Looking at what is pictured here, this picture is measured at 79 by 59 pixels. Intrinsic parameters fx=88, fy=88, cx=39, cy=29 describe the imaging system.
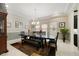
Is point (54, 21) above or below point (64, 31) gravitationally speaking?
above

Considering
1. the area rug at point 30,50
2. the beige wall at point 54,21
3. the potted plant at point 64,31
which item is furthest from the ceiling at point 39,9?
the area rug at point 30,50

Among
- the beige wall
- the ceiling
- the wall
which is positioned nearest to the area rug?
the wall

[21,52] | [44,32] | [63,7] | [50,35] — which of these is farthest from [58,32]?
[21,52]

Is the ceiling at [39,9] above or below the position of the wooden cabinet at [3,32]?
above

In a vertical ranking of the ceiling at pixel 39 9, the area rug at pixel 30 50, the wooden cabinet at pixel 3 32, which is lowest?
the area rug at pixel 30 50

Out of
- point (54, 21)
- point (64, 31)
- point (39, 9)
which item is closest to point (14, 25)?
point (39, 9)

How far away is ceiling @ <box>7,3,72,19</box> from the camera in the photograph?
1.83m

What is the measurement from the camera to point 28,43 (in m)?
1.92

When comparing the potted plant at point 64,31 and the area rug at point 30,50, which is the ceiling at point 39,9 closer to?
the potted plant at point 64,31

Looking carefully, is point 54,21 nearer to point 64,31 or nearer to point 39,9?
point 64,31

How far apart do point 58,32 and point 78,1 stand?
2.50 feet

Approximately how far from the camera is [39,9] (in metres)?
1.83

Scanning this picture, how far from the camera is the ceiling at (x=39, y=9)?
1.83 metres

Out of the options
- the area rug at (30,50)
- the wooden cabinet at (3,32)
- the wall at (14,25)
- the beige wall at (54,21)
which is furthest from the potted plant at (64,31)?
the wooden cabinet at (3,32)
